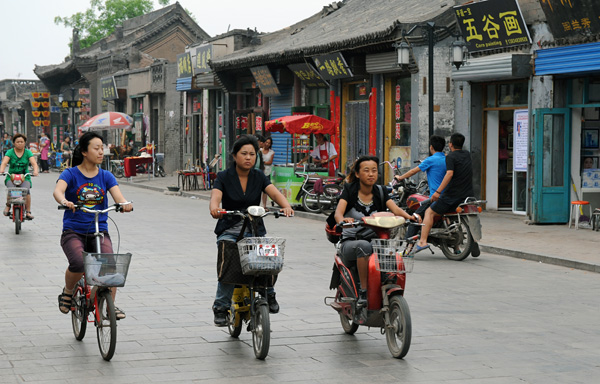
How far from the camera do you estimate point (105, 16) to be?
84.1 meters

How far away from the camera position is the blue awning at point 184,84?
117ft

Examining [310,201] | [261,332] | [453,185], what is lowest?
[310,201]

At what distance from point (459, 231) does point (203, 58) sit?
23.0 metres

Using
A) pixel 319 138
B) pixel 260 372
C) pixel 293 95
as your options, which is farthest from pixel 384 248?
pixel 293 95

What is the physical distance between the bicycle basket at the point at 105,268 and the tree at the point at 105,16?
7912 centimetres

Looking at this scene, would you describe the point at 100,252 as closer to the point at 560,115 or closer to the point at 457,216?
the point at 457,216

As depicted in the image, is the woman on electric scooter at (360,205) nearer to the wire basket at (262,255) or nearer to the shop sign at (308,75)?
the wire basket at (262,255)

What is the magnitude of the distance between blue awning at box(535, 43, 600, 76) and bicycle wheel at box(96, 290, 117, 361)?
11337 mm

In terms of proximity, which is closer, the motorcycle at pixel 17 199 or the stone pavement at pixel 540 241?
the stone pavement at pixel 540 241

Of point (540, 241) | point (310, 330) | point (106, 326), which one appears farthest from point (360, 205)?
point (540, 241)

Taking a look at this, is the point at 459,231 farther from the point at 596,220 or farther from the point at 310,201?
the point at 310,201

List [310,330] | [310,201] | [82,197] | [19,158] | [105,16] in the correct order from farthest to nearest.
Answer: [105,16] → [310,201] → [19,158] → [310,330] → [82,197]

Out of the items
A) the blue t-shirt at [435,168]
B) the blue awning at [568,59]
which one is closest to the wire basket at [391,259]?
the blue t-shirt at [435,168]

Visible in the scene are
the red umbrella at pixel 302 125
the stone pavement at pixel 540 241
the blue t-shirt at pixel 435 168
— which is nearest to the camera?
the stone pavement at pixel 540 241
